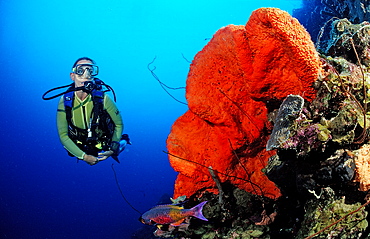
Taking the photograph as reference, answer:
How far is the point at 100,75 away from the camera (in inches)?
3814

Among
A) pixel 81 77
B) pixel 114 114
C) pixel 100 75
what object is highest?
pixel 100 75

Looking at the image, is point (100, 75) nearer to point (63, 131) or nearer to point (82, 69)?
point (82, 69)

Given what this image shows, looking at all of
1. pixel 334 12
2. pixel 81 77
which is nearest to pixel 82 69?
pixel 81 77

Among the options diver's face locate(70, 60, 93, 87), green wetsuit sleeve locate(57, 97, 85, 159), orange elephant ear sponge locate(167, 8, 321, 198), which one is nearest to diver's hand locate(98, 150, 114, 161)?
green wetsuit sleeve locate(57, 97, 85, 159)

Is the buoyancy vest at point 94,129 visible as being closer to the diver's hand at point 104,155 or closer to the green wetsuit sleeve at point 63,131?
the green wetsuit sleeve at point 63,131

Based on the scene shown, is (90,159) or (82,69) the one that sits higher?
(82,69)

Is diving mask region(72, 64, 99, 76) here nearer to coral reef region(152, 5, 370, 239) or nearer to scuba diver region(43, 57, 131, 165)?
scuba diver region(43, 57, 131, 165)

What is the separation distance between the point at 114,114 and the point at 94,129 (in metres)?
0.55

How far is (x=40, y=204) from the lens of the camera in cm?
5847

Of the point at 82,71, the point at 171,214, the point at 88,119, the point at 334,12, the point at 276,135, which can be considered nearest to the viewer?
the point at 276,135

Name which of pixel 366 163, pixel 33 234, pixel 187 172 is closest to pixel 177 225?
pixel 187 172

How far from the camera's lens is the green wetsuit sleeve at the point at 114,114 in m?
4.97

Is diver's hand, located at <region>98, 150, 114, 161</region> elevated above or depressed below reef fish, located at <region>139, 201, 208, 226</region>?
above

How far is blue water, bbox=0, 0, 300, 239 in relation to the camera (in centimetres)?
7075
